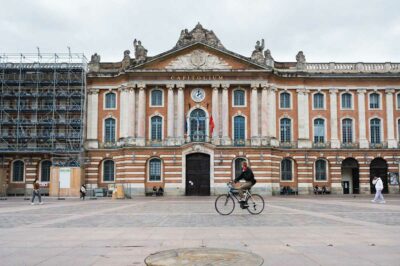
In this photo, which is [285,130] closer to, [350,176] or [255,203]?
[350,176]

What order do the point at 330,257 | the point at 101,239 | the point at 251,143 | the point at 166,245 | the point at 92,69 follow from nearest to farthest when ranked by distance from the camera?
1. the point at 330,257
2. the point at 166,245
3. the point at 101,239
4. the point at 251,143
5. the point at 92,69

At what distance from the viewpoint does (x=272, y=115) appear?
51.5 meters

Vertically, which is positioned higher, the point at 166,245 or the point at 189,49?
the point at 189,49

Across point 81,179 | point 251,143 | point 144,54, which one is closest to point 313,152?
point 251,143

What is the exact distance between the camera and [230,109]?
1986 inches

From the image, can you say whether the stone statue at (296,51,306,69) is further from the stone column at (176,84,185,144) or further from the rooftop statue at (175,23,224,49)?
the stone column at (176,84,185,144)

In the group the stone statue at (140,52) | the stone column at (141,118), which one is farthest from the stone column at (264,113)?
the stone statue at (140,52)

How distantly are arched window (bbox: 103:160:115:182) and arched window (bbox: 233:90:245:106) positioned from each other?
14716 millimetres

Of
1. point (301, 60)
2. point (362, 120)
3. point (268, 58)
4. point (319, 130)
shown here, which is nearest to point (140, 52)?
point (268, 58)

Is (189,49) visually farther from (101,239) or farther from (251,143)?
(101,239)

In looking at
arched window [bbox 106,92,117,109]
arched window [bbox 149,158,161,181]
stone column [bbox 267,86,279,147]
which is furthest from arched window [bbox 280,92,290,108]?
arched window [bbox 106,92,117,109]

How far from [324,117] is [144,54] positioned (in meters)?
20.9

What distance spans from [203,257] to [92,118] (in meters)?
45.3

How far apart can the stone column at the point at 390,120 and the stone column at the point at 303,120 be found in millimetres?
8740
